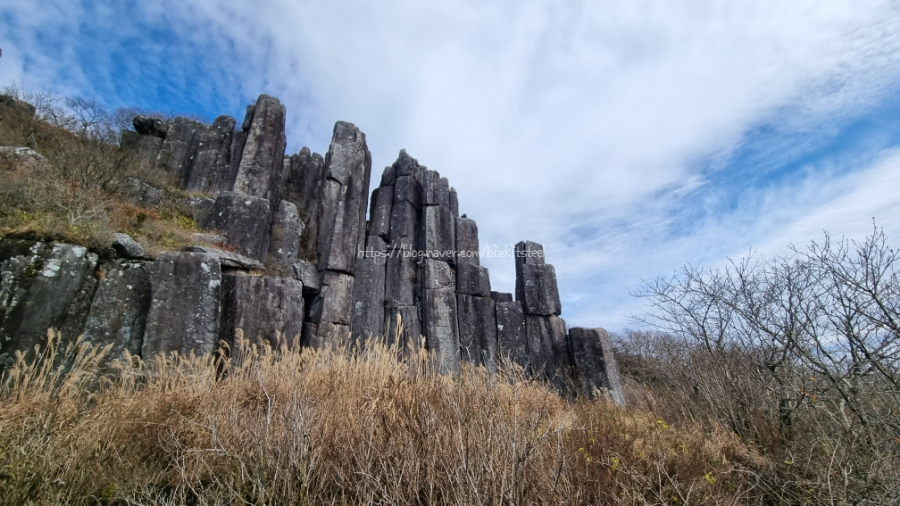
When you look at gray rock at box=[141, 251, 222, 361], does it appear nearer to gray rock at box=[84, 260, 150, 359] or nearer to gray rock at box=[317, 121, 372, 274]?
gray rock at box=[84, 260, 150, 359]

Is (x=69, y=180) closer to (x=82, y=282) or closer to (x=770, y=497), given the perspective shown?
(x=82, y=282)

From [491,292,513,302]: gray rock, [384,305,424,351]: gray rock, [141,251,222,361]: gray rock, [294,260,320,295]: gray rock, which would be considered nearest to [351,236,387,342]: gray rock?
[384,305,424,351]: gray rock

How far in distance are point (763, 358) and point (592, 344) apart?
593cm

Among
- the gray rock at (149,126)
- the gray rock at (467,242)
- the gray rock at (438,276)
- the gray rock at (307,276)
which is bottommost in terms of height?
the gray rock at (307,276)

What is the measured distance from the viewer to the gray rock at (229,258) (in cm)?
672

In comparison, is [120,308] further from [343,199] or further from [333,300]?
[343,199]

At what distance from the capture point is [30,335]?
15.5ft

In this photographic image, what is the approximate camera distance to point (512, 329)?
506 inches

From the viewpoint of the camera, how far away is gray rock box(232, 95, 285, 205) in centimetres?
1009

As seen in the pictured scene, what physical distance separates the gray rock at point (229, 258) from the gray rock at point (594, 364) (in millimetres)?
9267

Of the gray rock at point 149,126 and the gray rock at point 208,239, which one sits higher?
the gray rock at point 149,126

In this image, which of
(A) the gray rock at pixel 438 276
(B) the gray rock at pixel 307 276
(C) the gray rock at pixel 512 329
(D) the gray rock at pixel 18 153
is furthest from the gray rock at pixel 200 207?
(C) the gray rock at pixel 512 329

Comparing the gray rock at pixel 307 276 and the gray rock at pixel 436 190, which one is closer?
the gray rock at pixel 307 276

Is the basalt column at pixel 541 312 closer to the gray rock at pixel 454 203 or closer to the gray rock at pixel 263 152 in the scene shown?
the gray rock at pixel 454 203
